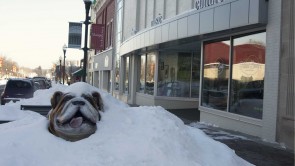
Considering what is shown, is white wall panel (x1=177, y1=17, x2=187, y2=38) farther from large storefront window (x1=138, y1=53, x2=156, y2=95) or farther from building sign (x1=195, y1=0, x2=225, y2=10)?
large storefront window (x1=138, y1=53, x2=156, y2=95)

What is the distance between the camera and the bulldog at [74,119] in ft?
19.0

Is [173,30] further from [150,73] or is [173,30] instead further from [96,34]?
[96,34]

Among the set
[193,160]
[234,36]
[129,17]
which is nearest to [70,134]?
[193,160]

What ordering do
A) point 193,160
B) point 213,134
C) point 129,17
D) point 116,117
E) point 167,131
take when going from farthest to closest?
point 129,17, point 213,134, point 116,117, point 167,131, point 193,160

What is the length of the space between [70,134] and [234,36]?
9.35 m

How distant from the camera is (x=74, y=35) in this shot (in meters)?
23.3

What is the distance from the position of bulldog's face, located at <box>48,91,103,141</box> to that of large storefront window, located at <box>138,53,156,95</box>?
18.0 meters

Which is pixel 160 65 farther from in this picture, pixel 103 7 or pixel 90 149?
pixel 103 7

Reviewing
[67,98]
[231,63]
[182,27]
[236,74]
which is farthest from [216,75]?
[67,98]

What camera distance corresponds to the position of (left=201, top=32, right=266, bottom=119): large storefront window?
41.3 ft

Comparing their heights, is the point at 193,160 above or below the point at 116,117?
below

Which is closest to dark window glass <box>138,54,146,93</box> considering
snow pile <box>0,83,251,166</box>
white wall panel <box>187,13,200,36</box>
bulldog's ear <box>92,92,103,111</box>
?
white wall panel <box>187,13,200,36</box>

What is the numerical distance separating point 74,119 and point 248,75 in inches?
327

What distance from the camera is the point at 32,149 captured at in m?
5.40
